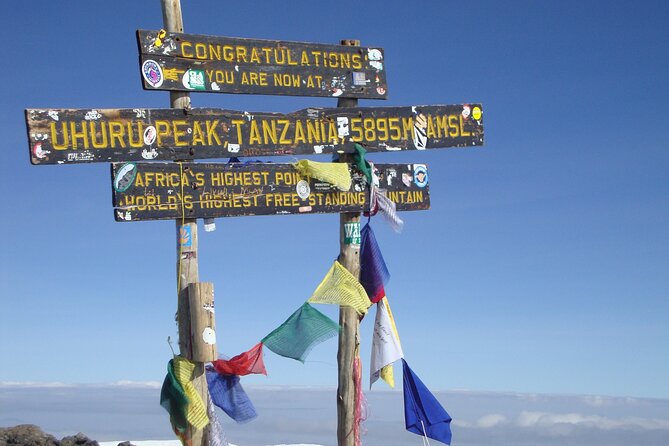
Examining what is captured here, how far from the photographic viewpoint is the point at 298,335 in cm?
897

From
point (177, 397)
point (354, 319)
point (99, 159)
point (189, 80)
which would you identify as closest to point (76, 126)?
point (99, 159)

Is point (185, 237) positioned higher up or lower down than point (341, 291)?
higher up

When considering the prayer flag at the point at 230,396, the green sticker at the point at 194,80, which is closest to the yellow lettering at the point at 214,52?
the green sticker at the point at 194,80

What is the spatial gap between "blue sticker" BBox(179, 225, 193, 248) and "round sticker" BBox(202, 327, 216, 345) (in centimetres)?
80

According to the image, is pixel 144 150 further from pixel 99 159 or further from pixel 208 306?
pixel 208 306

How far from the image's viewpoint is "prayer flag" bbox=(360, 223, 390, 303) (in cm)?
946

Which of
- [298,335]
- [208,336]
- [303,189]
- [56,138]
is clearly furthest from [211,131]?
[298,335]

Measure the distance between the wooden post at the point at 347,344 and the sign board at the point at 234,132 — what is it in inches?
12.2

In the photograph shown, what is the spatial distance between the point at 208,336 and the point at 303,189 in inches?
66.9

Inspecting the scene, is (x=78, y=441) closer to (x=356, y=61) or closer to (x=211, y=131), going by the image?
(x=211, y=131)

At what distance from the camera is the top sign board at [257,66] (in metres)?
8.28

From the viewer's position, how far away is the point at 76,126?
7.92 m

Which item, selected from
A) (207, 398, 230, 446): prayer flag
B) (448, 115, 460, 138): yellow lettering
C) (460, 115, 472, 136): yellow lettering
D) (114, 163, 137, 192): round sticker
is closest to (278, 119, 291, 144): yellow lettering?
(114, 163, 137, 192): round sticker

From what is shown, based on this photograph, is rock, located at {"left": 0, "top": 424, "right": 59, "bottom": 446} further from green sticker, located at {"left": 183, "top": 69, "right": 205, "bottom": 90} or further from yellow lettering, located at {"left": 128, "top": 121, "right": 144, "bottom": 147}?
green sticker, located at {"left": 183, "top": 69, "right": 205, "bottom": 90}
